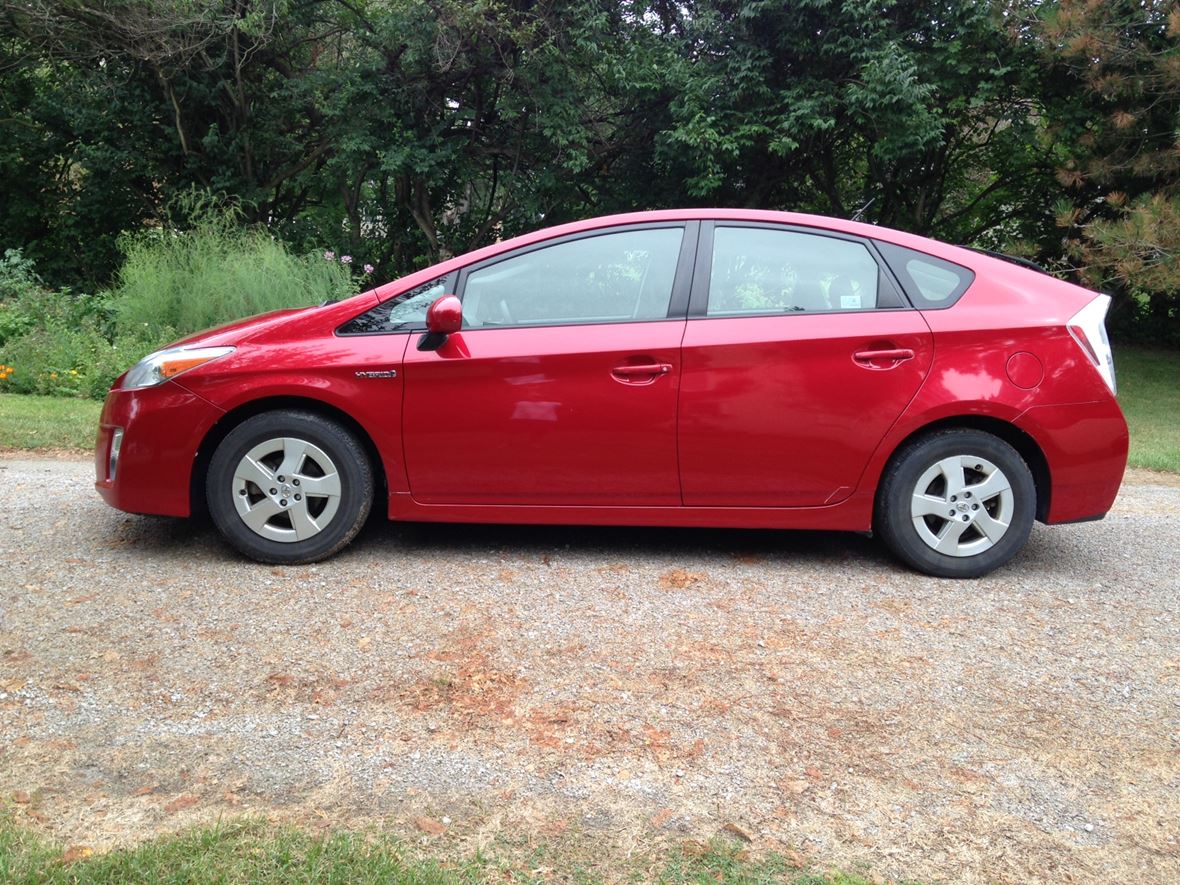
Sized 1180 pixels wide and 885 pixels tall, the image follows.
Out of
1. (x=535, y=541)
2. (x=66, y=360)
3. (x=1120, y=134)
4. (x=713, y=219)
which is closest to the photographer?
(x=713, y=219)

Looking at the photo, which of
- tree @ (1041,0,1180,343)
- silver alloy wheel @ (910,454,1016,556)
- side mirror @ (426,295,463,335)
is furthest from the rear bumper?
tree @ (1041,0,1180,343)

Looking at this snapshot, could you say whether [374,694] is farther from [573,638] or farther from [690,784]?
[690,784]

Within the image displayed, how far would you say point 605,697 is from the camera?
329 centimetres

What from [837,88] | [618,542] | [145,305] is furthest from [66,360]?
[837,88]

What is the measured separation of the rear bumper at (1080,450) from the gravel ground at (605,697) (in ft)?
1.37

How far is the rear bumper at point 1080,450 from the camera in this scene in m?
4.45

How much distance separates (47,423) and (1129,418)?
12830 millimetres

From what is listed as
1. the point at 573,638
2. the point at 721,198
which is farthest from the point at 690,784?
the point at 721,198

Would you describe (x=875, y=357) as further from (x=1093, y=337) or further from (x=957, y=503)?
(x=1093, y=337)

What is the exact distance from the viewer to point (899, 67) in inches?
559

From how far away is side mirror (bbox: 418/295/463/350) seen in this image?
4.38m

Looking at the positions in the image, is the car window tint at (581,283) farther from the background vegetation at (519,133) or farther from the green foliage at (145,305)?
the background vegetation at (519,133)

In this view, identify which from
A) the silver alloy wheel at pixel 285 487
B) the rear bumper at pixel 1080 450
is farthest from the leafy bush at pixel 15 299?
the rear bumper at pixel 1080 450

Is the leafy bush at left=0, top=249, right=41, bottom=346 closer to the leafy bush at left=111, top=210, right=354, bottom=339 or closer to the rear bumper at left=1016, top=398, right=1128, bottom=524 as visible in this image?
the leafy bush at left=111, top=210, right=354, bottom=339
